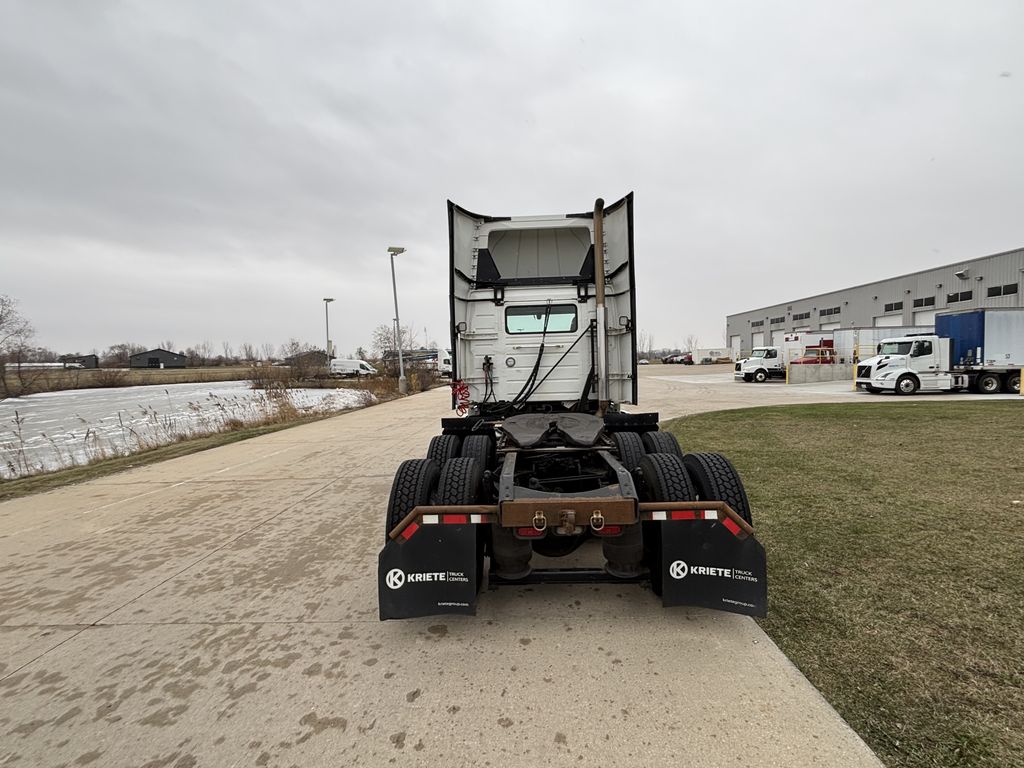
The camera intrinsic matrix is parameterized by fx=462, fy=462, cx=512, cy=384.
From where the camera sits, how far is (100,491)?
6.92m

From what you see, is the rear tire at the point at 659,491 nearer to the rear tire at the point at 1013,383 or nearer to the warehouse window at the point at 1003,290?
the rear tire at the point at 1013,383

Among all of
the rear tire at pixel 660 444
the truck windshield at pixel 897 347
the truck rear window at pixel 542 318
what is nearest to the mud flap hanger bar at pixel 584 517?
the rear tire at pixel 660 444

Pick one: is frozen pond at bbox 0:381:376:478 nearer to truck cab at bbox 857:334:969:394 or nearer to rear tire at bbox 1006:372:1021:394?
truck cab at bbox 857:334:969:394

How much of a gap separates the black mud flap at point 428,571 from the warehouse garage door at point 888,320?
53770mm

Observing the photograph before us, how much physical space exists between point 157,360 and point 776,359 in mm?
107785

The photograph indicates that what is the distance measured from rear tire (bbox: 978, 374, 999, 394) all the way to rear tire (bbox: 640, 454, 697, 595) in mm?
22406

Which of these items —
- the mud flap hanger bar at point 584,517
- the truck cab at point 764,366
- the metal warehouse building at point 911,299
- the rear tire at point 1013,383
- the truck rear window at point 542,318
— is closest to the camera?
the mud flap hanger bar at point 584,517

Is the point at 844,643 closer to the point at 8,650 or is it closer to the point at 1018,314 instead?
the point at 8,650

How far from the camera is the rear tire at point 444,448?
427 cm

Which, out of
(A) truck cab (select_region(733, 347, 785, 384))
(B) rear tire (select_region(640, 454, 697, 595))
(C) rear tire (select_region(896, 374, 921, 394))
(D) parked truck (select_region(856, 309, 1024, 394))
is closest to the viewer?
(B) rear tire (select_region(640, 454, 697, 595))

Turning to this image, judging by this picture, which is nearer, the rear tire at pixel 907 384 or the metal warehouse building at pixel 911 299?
the rear tire at pixel 907 384

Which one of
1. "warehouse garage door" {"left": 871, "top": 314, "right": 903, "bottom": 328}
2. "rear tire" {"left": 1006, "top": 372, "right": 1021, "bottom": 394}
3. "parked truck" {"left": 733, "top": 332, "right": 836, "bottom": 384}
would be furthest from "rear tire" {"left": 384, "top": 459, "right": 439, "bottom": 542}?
"warehouse garage door" {"left": 871, "top": 314, "right": 903, "bottom": 328}

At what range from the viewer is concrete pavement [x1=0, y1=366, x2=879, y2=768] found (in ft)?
6.43

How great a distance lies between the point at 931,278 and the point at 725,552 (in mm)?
52807
